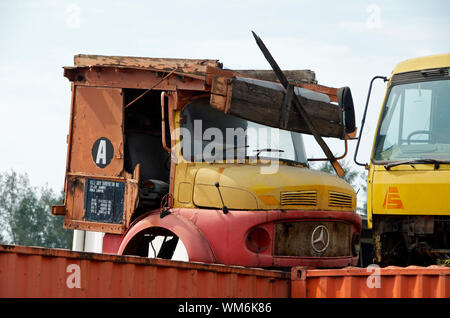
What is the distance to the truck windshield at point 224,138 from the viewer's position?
29.1 feet

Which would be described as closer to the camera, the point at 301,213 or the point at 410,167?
the point at 301,213

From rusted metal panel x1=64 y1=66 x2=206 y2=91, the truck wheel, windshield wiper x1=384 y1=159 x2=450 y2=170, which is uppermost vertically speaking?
rusted metal panel x1=64 y1=66 x2=206 y2=91

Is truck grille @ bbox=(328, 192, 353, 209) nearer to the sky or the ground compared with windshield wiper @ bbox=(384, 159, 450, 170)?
nearer to the ground

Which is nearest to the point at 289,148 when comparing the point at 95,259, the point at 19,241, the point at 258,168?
the point at 258,168

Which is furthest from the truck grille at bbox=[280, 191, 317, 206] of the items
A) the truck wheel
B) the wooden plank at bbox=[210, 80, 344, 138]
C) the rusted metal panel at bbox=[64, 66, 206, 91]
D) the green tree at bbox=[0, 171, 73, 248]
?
the green tree at bbox=[0, 171, 73, 248]

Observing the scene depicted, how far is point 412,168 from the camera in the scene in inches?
378

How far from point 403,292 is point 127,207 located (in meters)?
3.36

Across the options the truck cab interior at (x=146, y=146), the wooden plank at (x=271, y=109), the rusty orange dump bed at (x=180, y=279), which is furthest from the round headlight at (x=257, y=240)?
the truck cab interior at (x=146, y=146)

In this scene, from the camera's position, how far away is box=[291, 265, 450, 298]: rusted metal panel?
702cm

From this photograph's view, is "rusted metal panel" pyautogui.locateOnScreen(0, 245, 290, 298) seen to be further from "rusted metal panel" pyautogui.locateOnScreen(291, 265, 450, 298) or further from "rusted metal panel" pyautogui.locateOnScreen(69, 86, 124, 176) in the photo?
"rusted metal panel" pyautogui.locateOnScreen(69, 86, 124, 176)

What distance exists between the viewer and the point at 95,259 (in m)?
6.36

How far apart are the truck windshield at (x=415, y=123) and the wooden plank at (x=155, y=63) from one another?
8.26 feet

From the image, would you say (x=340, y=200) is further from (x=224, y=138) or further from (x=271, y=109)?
(x=224, y=138)
